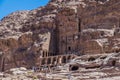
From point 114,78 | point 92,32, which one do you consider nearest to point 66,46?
point 92,32

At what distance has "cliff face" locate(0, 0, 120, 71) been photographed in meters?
61.2

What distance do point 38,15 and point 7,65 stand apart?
13.7 m

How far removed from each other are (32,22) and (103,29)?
21.2 m

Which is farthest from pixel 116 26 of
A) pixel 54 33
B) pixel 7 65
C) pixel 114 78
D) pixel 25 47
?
pixel 114 78

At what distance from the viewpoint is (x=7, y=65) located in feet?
248

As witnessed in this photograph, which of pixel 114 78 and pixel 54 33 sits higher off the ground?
pixel 54 33

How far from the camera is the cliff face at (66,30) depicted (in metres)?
61.2

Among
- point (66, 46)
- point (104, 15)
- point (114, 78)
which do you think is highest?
point (104, 15)

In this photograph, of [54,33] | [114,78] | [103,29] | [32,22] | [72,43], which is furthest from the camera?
[32,22]

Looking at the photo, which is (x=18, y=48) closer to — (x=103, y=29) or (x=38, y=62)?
(x=38, y=62)

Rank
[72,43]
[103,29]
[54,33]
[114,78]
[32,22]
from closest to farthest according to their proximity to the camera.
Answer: [114,78], [103,29], [72,43], [54,33], [32,22]

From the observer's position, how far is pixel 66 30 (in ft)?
231

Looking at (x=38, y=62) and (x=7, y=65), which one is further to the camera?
(x=7, y=65)

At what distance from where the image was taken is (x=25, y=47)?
74125mm
